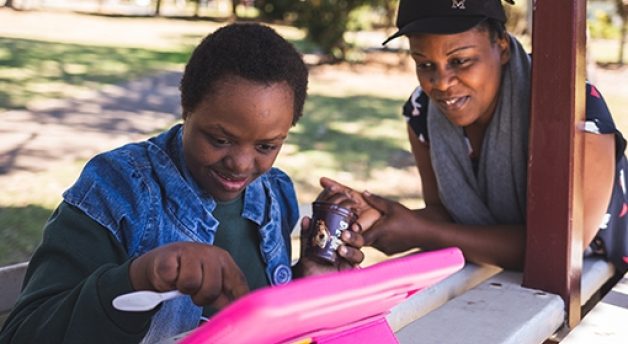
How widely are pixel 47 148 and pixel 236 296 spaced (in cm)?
565

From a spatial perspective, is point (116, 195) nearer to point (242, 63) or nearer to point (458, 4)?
point (242, 63)

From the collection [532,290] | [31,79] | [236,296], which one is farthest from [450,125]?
[31,79]

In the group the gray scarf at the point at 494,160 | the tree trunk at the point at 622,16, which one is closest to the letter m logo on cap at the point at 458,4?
the gray scarf at the point at 494,160

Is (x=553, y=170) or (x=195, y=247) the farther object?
(x=553, y=170)

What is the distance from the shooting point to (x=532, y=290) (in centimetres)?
241

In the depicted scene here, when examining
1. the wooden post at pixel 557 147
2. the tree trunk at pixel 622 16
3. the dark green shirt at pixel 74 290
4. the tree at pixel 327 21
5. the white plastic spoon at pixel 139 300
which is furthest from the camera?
the tree trunk at pixel 622 16

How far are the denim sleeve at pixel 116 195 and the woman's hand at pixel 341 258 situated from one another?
523 millimetres

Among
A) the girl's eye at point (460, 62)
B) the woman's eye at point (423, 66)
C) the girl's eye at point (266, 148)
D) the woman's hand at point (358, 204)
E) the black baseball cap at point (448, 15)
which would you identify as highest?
the black baseball cap at point (448, 15)

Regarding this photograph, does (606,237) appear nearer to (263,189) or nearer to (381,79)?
(263,189)

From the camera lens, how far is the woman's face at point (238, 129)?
173cm

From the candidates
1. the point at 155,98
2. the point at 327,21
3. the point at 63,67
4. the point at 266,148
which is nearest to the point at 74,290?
the point at 266,148

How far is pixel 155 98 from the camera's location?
9.92m

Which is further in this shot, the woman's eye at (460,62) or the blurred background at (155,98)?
the blurred background at (155,98)

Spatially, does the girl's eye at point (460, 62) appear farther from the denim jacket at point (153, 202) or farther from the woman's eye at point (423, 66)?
the denim jacket at point (153, 202)
